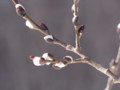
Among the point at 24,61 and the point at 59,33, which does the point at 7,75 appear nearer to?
the point at 24,61

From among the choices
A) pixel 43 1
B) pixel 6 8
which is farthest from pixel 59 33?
pixel 6 8

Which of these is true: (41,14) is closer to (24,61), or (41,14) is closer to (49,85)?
(24,61)

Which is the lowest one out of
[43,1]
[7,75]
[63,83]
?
[63,83]

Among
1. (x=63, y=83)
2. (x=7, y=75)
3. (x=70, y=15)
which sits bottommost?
(x=63, y=83)

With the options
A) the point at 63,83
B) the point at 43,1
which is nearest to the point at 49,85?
the point at 63,83

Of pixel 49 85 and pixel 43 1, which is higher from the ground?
pixel 43 1
